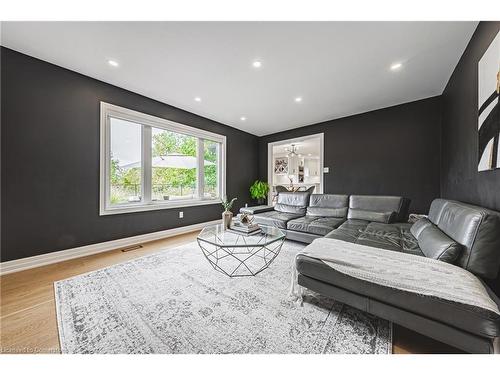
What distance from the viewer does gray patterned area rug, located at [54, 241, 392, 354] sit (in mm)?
1188

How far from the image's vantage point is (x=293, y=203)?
4.09 meters

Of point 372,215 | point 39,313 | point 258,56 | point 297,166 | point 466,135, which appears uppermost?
point 258,56

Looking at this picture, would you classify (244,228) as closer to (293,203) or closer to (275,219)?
(275,219)

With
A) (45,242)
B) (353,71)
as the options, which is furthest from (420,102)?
(45,242)

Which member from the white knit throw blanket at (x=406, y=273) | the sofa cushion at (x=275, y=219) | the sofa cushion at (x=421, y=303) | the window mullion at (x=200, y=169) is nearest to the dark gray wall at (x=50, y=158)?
the window mullion at (x=200, y=169)

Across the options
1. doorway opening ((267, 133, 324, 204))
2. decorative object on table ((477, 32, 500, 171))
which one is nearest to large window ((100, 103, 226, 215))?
doorway opening ((267, 133, 324, 204))

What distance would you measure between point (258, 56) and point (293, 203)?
2.81m

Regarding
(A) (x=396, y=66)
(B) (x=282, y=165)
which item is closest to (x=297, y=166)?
(B) (x=282, y=165)

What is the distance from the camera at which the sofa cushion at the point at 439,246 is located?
52.2 inches

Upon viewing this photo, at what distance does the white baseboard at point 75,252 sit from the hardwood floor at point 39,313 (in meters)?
0.11

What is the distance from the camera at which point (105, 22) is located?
1.79 m

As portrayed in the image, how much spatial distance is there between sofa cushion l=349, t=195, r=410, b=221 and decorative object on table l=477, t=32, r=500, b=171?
1.30 metres

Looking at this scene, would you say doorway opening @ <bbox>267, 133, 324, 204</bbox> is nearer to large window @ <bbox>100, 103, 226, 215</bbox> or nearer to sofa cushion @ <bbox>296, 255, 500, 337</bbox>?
large window @ <bbox>100, 103, 226, 215</bbox>

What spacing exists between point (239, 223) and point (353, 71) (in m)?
2.62
